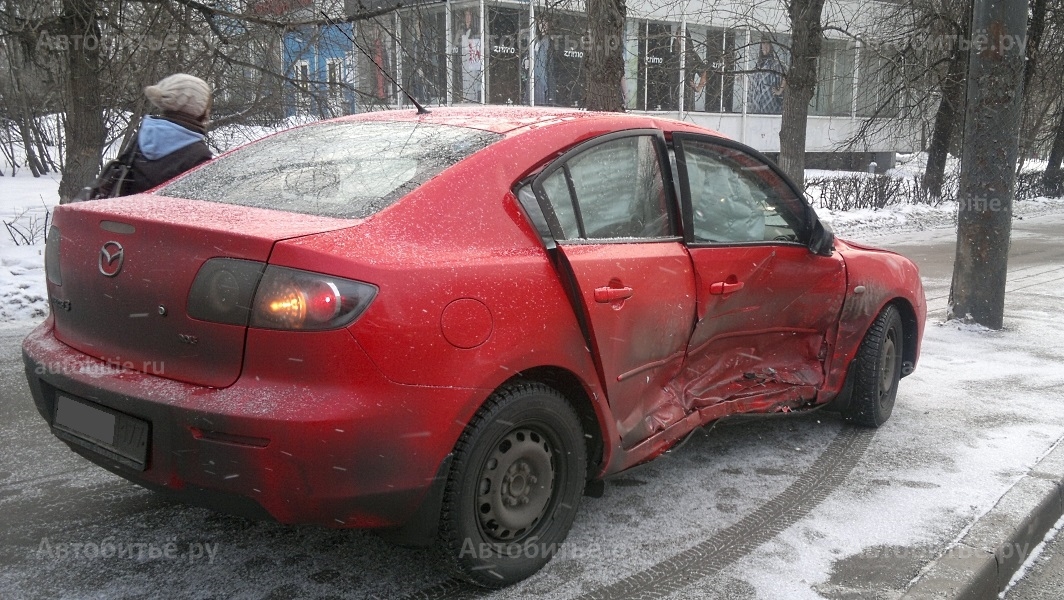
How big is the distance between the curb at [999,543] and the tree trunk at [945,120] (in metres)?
16.9

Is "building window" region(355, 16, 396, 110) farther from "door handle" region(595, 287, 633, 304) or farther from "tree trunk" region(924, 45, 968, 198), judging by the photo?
"tree trunk" region(924, 45, 968, 198)

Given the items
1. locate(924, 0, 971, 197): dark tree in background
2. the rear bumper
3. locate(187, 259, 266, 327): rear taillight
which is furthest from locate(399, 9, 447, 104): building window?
locate(924, 0, 971, 197): dark tree in background

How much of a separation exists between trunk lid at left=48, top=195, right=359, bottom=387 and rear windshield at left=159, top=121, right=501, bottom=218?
0.14 m

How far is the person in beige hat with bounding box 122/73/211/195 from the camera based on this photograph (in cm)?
453

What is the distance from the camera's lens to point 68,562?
126 inches

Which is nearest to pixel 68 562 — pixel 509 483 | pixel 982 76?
pixel 509 483

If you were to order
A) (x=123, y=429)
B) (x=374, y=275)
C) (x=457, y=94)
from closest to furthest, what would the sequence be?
(x=374, y=275) → (x=123, y=429) → (x=457, y=94)

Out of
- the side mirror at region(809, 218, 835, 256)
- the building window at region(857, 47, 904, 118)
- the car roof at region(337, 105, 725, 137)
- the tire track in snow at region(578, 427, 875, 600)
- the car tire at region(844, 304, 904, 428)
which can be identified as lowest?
the tire track in snow at region(578, 427, 875, 600)

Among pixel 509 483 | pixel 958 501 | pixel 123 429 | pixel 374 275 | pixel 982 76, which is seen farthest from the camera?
pixel 982 76

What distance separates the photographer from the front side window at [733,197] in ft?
12.9

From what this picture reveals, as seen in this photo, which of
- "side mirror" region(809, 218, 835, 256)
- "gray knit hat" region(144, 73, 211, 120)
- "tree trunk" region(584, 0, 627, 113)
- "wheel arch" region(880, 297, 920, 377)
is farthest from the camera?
"tree trunk" region(584, 0, 627, 113)

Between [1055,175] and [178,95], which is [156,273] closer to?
[178,95]

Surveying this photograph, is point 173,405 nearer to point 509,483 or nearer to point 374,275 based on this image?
point 374,275

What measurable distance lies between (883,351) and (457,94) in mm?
7393
